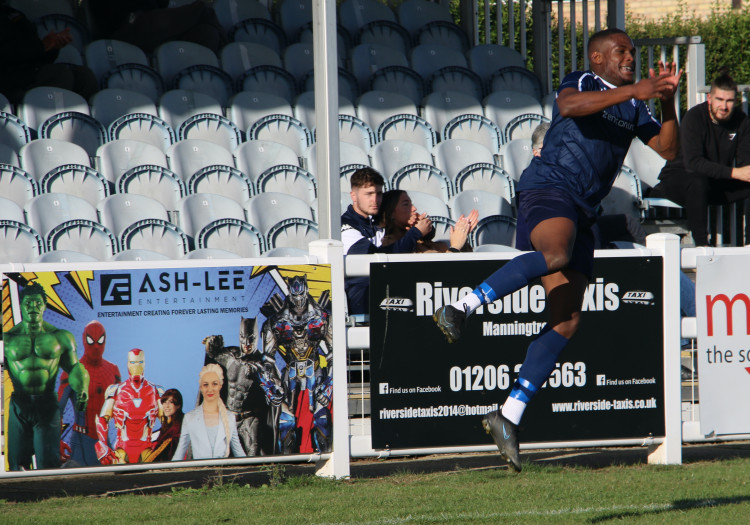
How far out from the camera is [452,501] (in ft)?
16.1

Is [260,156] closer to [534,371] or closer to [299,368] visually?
[299,368]

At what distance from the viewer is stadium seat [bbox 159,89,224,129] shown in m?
9.52

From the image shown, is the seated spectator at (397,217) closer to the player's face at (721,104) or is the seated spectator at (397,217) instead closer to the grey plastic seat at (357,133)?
the grey plastic seat at (357,133)

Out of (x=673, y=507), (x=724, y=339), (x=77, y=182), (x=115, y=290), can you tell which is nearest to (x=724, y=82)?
(x=724, y=339)

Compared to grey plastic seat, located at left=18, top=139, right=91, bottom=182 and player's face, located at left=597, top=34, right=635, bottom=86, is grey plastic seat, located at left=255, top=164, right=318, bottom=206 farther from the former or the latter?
player's face, located at left=597, top=34, right=635, bottom=86

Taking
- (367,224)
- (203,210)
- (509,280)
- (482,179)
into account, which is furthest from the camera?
(482,179)

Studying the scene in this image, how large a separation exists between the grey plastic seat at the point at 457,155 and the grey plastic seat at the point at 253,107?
1540 millimetres

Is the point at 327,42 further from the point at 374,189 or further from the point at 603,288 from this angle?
the point at 603,288

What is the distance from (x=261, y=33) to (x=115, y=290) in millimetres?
6388

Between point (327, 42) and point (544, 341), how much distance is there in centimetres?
321

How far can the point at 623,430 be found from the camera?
607cm

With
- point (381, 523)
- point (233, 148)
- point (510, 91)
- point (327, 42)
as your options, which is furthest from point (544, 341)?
point (510, 91)

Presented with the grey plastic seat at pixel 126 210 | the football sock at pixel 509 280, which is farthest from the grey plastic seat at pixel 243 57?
the football sock at pixel 509 280

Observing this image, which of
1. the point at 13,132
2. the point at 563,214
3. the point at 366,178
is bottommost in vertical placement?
the point at 563,214
